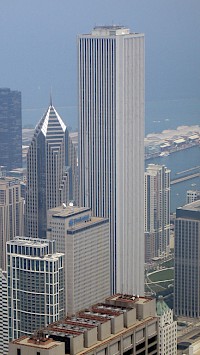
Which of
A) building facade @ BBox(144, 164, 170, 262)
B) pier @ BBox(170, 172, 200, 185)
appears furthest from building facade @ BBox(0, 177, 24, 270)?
pier @ BBox(170, 172, 200, 185)

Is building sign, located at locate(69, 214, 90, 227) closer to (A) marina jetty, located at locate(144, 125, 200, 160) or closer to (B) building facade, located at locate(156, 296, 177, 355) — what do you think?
(A) marina jetty, located at locate(144, 125, 200, 160)

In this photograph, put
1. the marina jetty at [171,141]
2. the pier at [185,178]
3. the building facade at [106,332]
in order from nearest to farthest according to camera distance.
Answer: the building facade at [106,332], the marina jetty at [171,141], the pier at [185,178]

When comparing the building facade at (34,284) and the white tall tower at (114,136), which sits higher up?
the white tall tower at (114,136)

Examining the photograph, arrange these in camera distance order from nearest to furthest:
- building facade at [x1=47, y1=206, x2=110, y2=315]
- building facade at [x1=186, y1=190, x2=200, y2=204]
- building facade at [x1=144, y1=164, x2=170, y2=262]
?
building facade at [x1=47, y1=206, x2=110, y2=315] → building facade at [x1=186, y1=190, x2=200, y2=204] → building facade at [x1=144, y1=164, x2=170, y2=262]

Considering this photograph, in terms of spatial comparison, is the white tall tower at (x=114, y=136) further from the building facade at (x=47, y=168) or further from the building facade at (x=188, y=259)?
the building facade at (x=188, y=259)

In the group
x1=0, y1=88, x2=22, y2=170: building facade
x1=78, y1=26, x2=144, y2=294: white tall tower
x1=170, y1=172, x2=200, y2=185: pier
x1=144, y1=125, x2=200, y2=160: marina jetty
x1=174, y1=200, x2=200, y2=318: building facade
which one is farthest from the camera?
x1=0, y1=88, x2=22, y2=170: building facade

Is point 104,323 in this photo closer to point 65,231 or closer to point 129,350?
point 129,350

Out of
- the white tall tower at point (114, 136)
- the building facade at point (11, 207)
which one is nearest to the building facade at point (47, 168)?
the building facade at point (11, 207)
